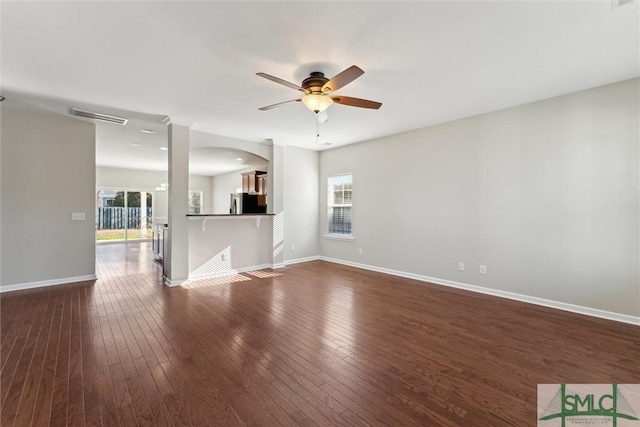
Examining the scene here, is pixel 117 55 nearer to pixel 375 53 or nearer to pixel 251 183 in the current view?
pixel 375 53

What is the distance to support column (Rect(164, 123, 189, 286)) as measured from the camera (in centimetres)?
439

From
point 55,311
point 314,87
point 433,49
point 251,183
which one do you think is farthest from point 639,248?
point 251,183

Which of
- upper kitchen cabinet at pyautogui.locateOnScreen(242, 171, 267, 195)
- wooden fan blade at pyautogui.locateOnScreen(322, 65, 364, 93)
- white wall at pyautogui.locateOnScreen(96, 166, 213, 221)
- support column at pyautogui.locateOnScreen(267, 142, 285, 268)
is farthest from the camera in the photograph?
white wall at pyautogui.locateOnScreen(96, 166, 213, 221)

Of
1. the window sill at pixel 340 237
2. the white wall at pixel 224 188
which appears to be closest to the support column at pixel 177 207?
the window sill at pixel 340 237

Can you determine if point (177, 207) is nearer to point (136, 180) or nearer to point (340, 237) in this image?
point (340, 237)

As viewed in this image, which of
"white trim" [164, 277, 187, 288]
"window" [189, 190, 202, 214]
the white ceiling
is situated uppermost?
the white ceiling

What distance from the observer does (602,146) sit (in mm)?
3164

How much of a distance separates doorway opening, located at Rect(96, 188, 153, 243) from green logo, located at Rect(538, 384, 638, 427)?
1142 centimetres

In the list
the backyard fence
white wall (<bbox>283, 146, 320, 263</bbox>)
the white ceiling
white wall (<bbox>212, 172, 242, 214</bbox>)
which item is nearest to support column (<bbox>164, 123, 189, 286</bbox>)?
the white ceiling

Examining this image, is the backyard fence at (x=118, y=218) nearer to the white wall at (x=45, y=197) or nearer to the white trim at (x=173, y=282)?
the white wall at (x=45, y=197)

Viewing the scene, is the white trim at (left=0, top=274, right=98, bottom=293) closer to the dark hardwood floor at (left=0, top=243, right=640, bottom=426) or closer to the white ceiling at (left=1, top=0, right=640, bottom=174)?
the dark hardwood floor at (left=0, top=243, right=640, bottom=426)

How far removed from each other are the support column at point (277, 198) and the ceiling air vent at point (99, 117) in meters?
2.61

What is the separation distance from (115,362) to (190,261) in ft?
8.55

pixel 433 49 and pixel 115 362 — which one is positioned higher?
pixel 433 49
